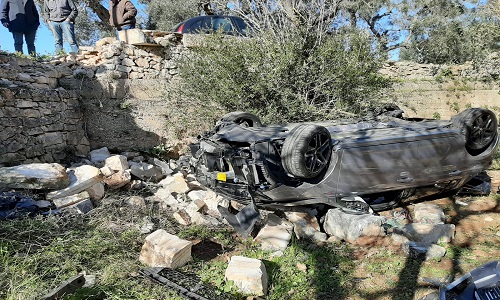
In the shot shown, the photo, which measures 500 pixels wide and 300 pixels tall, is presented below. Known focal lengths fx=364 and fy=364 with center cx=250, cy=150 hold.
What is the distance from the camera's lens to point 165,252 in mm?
3625

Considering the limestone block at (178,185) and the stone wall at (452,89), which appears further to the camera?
the stone wall at (452,89)

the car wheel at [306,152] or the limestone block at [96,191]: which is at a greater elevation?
the car wheel at [306,152]

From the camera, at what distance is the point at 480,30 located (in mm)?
13383

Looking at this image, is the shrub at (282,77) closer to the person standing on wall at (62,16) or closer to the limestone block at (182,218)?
the person standing on wall at (62,16)

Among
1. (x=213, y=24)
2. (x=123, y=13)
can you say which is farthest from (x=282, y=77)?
(x=123, y=13)

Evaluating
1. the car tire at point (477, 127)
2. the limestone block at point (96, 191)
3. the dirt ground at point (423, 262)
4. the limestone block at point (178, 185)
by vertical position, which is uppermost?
the car tire at point (477, 127)

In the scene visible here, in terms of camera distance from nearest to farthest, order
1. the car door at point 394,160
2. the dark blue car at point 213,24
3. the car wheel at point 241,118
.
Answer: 1. the car door at point 394,160
2. the car wheel at point 241,118
3. the dark blue car at point 213,24

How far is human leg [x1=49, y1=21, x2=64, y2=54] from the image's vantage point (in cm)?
821

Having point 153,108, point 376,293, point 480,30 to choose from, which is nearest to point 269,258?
point 376,293

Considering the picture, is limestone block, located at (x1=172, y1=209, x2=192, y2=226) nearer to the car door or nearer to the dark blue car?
the car door

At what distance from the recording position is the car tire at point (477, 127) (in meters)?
5.05

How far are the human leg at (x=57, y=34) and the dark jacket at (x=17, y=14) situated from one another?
1.52 ft

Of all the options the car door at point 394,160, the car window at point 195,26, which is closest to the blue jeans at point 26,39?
the car window at point 195,26

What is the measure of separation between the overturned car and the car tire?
0.01 meters
